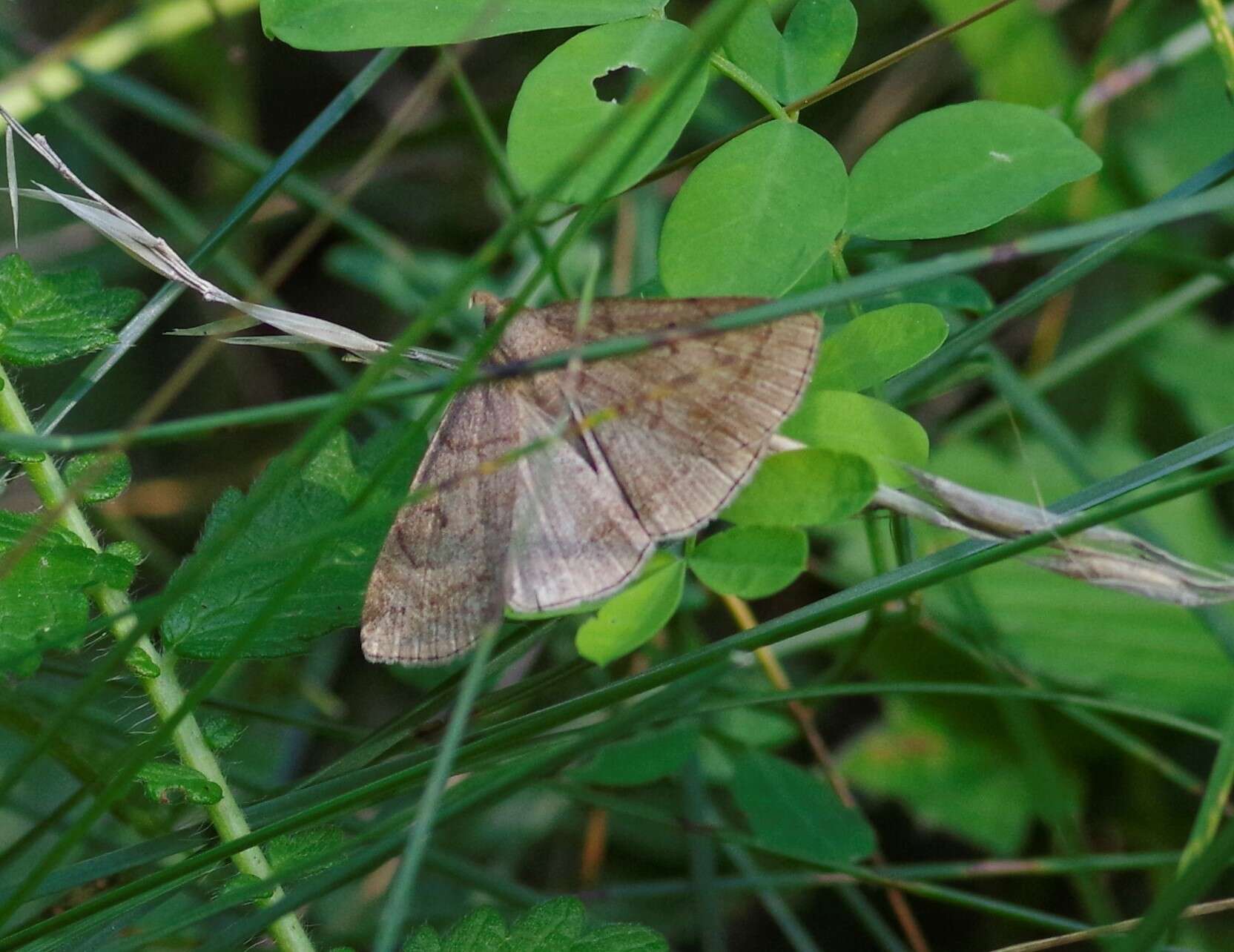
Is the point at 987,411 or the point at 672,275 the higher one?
the point at 672,275

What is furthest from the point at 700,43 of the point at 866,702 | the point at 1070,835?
the point at 866,702

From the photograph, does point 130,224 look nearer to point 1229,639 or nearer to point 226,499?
point 226,499

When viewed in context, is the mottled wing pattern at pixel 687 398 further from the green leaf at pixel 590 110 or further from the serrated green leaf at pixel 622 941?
the serrated green leaf at pixel 622 941

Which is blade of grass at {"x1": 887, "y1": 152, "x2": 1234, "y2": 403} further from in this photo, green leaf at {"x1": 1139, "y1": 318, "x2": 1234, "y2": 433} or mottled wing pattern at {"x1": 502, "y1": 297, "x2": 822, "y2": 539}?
green leaf at {"x1": 1139, "y1": 318, "x2": 1234, "y2": 433}

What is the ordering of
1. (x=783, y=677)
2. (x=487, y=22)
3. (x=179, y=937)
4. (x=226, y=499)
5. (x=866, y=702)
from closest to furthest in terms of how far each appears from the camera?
(x=487, y=22), (x=226, y=499), (x=179, y=937), (x=783, y=677), (x=866, y=702)

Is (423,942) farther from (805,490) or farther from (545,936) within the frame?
(805,490)

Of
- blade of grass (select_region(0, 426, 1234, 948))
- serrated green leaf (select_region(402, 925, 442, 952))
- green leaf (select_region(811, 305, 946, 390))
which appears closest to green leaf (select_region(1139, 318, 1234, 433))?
blade of grass (select_region(0, 426, 1234, 948))

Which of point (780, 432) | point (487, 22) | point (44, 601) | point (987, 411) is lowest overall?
point (987, 411)

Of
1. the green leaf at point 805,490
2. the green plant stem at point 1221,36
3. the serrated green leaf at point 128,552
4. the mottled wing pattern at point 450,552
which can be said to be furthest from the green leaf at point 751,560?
the green plant stem at point 1221,36
